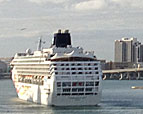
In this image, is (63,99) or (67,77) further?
(67,77)

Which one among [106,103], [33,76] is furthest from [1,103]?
[106,103]

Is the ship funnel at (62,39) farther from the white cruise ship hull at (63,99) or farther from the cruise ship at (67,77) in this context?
the white cruise ship hull at (63,99)

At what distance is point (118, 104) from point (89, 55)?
23.9ft

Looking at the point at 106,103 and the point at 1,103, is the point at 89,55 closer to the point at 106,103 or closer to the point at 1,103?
the point at 106,103

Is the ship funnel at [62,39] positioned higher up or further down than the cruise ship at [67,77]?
higher up

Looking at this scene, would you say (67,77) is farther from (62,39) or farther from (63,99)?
(62,39)

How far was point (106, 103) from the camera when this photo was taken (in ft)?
223

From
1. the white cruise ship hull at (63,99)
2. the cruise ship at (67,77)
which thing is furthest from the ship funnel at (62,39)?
the white cruise ship hull at (63,99)

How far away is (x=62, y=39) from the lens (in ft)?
223

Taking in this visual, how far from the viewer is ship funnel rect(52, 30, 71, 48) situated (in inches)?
2650

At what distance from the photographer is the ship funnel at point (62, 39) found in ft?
221

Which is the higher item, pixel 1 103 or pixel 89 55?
pixel 89 55

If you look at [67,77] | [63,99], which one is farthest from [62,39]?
[63,99]

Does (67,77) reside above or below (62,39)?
below
